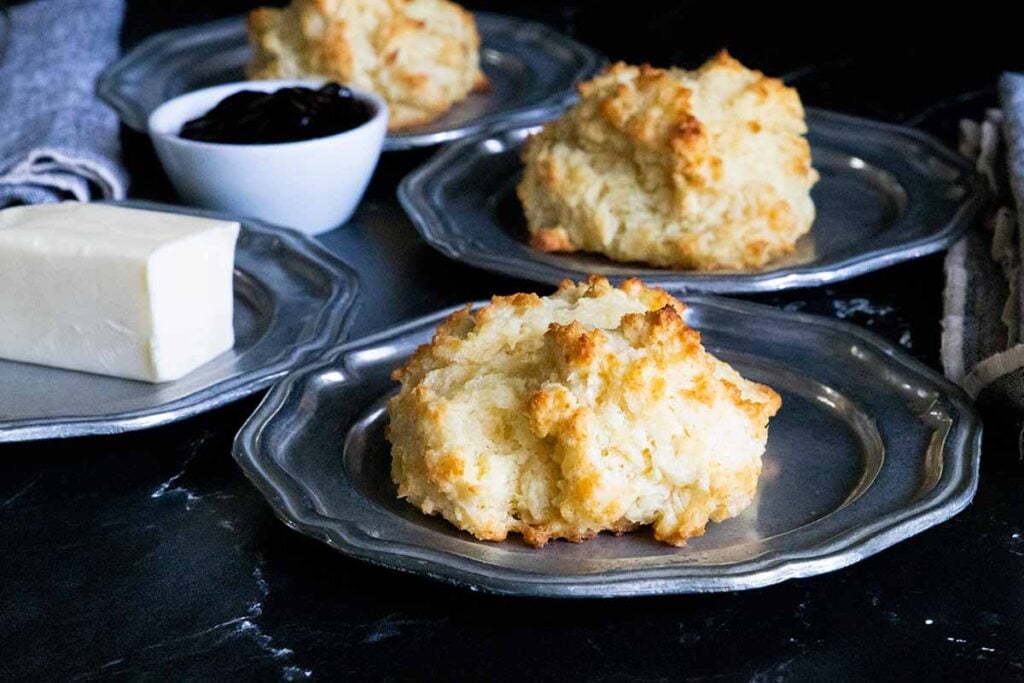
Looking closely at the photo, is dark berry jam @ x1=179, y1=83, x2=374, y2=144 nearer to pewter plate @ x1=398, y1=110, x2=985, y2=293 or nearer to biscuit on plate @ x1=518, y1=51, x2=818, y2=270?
pewter plate @ x1=398, y1=110, x2=985, y2=293

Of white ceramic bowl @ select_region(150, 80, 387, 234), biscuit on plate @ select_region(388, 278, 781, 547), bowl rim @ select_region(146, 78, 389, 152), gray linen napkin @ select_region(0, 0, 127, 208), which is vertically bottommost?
gray linen napkin @ select_region(0, 0, 127, 208)

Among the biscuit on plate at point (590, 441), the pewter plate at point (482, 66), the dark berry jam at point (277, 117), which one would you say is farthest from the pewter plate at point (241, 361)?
the pewter plate at point (482, 66)

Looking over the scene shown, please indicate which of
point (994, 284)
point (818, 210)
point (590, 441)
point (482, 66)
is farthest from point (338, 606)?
point (482, 66)

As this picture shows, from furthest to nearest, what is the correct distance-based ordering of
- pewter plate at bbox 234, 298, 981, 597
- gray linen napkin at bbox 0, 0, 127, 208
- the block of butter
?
gray linen napkin at bbox 0, 0, 127, 208 → the block of butter → pewter plate at bbox 234, 298, 981, 597

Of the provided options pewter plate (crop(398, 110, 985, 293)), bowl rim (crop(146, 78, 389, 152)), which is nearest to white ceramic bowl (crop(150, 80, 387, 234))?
bowl rim (crop(146, 78, 389, 152))

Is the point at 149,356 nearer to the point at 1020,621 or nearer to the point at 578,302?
the point at 578,302

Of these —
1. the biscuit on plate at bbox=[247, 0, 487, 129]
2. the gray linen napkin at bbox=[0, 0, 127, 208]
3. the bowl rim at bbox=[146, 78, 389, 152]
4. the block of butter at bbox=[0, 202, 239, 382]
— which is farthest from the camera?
the biscuit on plate at bbox=[247, 0, 487, 129]

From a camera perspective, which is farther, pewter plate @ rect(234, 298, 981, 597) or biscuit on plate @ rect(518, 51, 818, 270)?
biscuit on plate @ rect(518, 51, 818, 270)
